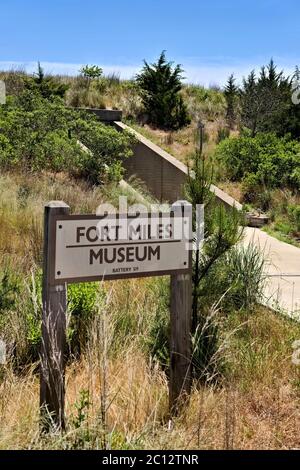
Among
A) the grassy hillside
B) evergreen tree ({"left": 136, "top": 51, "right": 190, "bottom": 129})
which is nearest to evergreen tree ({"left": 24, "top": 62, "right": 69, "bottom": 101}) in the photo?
evergreen tree ({"left": 136, "top": 51, "right": 190, "bottom": 129})

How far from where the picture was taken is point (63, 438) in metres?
2.46

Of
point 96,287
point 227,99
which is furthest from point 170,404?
point 227,99

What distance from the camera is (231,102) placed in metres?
21.8

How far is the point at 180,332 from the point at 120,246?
27.1 inches

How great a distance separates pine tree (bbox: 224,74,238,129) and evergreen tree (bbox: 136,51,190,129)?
196cm

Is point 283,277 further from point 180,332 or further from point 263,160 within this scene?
point 263,160

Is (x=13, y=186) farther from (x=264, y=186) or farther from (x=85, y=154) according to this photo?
(x=264, y=186)

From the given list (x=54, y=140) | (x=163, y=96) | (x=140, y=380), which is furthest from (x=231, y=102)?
(x=140, y=380)

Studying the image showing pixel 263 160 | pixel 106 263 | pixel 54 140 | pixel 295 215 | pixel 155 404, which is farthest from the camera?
pixel 263 160

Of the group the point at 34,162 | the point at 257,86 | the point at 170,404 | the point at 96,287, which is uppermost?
the point at 257,86

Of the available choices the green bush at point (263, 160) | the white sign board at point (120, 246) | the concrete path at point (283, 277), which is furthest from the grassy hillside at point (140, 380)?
the green bush at point (263, 160)

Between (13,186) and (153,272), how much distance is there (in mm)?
6535

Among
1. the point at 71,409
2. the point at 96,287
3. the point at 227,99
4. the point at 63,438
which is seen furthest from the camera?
the point at 227,99

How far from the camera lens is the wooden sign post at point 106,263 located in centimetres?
276
